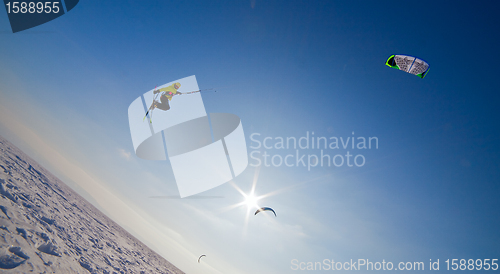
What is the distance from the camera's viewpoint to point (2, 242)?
576cm

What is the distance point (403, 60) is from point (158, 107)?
1604 centimetres

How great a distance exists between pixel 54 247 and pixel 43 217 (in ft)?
11.3

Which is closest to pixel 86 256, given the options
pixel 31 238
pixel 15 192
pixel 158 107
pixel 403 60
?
pixel 31 238

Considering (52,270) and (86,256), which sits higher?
(52,270)

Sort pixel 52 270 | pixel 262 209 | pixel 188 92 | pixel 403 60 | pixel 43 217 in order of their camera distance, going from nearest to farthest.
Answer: pixel 52 270
pixel 43 217
pixel 403 60
pixel 188 92
pixel 262 209

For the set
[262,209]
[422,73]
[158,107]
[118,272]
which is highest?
[422,73]

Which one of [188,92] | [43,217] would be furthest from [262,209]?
[43,217]

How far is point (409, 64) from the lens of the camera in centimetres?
1102

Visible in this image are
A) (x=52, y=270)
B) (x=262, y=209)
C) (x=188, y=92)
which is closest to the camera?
(x=52, y=270)

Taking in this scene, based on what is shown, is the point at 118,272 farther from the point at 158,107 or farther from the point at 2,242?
the point at 158,107

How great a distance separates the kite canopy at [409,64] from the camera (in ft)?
35.5

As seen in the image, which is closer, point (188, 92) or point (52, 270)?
point (52, 270)

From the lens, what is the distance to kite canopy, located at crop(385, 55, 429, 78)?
10820 mm

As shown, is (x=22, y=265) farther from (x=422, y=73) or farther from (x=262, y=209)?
(x=422, y=73)
